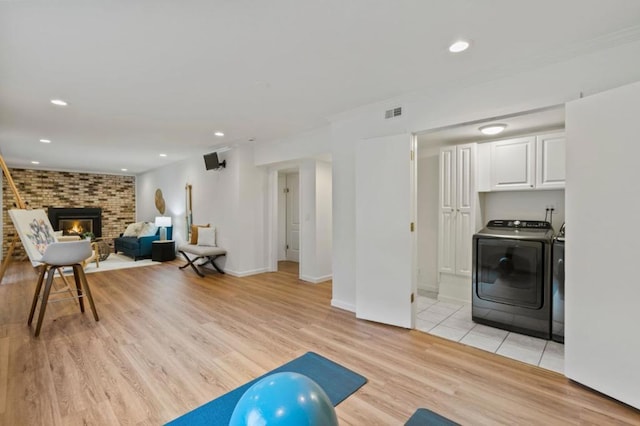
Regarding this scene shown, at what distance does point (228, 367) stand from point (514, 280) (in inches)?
114

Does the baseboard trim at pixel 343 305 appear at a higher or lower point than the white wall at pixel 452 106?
lower

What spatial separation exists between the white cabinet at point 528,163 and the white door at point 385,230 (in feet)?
4.40

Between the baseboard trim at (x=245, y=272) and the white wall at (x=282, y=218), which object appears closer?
the baseboard trim at (x=245, y=272)

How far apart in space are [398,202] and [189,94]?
8.04ft

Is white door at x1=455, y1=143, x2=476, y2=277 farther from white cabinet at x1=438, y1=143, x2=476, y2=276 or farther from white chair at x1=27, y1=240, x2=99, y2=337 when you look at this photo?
white chair at x1=27, y1=240, x2=99, y2=337

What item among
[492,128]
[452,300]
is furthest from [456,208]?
[452,300]

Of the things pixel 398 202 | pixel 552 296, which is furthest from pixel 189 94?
pixel 552 296

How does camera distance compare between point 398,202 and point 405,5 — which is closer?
point 405,5

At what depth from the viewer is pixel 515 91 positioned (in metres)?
2.40

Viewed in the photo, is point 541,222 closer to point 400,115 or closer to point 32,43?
point 400,115

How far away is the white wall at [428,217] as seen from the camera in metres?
4.30

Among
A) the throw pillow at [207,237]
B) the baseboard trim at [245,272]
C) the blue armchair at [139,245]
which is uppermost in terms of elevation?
the throw pillow at [207,237]

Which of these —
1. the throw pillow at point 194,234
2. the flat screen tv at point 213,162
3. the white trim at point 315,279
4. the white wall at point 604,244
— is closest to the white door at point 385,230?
the white wall at point 604,244

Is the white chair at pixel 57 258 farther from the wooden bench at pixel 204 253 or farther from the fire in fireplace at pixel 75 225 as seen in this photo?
the fire in fireplace at pixel 75 225
